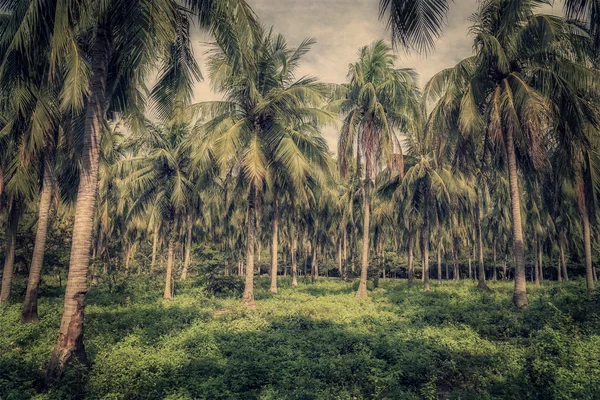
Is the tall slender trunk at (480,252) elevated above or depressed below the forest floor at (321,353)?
above

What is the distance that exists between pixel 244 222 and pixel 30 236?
2249 cm

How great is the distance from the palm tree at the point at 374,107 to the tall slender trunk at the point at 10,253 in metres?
15.1

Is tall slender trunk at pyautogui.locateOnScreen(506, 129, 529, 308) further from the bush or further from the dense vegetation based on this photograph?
the bush

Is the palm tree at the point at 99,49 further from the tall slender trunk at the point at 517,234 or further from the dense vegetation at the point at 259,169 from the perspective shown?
the tall slender trunk at the point at 517,234

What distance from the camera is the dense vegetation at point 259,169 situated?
7262 millimetres

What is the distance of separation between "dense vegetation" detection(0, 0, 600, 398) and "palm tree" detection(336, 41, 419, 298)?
0.39ft

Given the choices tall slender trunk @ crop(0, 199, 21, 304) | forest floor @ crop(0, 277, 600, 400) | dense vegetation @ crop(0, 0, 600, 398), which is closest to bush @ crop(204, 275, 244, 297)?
→ dense vegetation @ crop(0, 0, 600, 398)

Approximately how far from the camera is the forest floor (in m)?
6.61

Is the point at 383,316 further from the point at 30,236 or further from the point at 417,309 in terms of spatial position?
the point at 30,236

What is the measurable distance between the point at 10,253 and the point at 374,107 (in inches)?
703

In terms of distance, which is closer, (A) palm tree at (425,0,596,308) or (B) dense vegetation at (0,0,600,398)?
(B) dense vegetation at (0,0,600,398)

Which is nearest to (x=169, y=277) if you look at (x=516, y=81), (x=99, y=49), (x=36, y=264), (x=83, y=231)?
(x=36, y=264)

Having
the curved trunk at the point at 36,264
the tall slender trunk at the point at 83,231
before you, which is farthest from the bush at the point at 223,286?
the tall slender trunk at the point at 83,231

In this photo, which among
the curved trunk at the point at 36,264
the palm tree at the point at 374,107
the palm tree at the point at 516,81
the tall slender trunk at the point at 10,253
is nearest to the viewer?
the curved trunk at the point at 36,264
